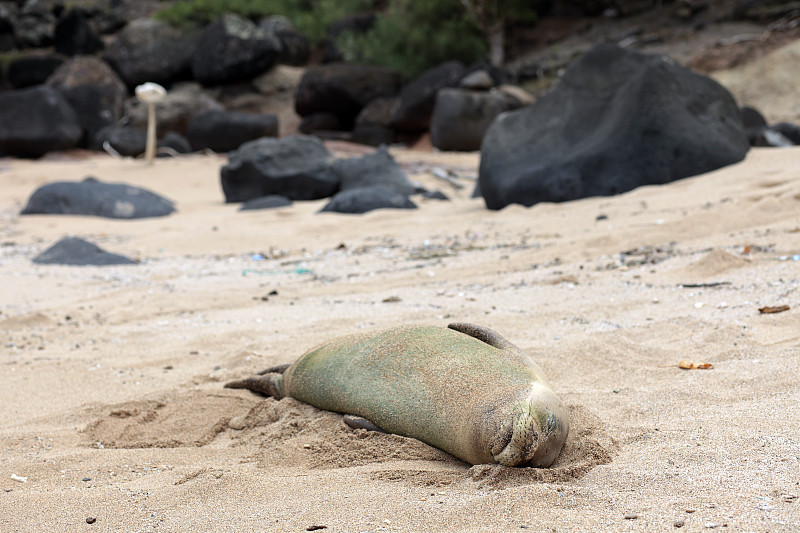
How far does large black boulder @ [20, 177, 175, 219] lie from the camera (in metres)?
10.6

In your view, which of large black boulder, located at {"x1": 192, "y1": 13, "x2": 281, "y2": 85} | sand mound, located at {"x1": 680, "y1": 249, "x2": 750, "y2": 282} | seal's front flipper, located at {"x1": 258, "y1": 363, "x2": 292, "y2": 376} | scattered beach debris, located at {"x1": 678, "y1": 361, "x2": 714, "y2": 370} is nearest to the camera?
scattered beach debris, located at {"x1": 678, "y1": 361, "x2": 714, "y2": 370}

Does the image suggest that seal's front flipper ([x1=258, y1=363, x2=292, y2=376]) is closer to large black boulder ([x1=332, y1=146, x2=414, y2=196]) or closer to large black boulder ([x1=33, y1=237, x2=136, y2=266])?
large black boulder ([x1=33, y1=237, x2=136, y2=266])

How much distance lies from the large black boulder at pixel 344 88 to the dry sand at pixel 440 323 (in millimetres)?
14368

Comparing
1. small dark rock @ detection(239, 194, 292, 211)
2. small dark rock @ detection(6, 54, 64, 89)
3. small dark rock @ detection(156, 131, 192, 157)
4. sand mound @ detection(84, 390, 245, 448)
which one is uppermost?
sand mound @ detection(84, 390, 245, 448)

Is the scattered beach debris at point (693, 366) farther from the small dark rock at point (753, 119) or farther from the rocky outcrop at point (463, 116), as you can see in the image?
the rocky outcrop at point (463, 116)

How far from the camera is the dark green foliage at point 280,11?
25.8m

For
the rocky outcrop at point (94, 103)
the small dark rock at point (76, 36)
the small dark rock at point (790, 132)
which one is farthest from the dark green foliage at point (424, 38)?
the small dark rock at point (790, 132)

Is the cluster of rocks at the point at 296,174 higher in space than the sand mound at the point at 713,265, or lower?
lower

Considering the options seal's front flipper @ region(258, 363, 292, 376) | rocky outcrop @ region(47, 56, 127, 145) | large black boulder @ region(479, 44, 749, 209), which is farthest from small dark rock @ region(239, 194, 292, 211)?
rocky outcrop @ region(47, 56, 127, 145)

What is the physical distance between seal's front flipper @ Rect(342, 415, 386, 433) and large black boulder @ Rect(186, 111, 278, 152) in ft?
51.7

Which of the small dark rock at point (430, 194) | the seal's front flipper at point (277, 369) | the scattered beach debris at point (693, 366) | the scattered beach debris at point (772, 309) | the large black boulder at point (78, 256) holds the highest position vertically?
the scattered beach debris at point (772, 309)

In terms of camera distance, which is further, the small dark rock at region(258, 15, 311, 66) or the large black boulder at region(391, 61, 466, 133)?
the small dark rock at region(258, 15, 311, 66)

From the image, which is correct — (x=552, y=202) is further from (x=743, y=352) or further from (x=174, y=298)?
(x=743, y=352)

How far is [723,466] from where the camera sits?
6.64 feet
